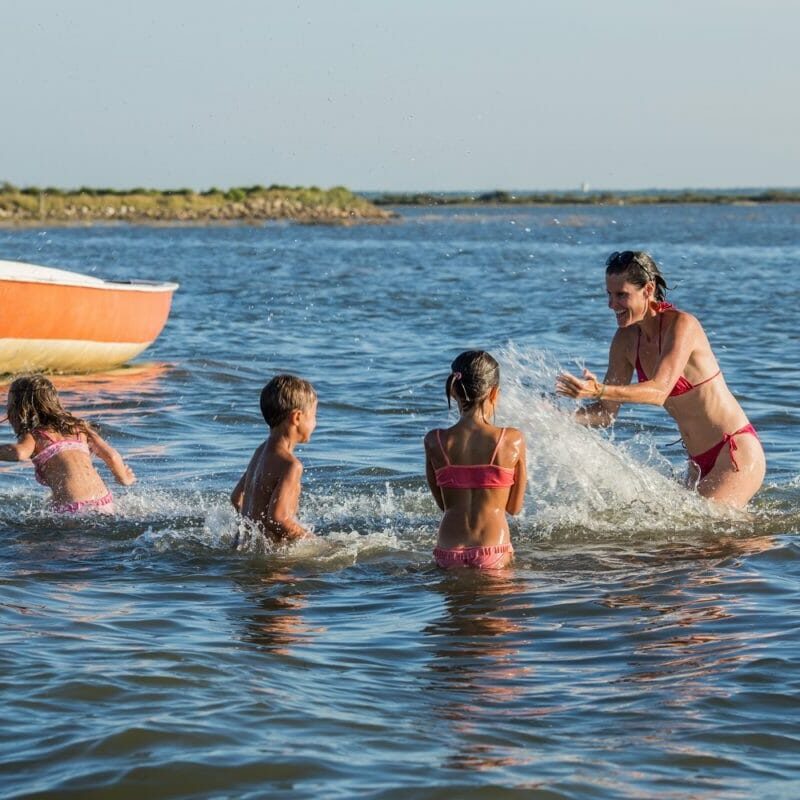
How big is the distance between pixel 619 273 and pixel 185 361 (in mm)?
11066

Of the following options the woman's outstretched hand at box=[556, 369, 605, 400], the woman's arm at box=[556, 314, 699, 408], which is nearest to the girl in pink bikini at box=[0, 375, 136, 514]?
the woman's outstretched hand at box=[556, 369, 605, 400]

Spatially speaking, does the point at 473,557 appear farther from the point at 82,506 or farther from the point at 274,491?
the point at 82,506

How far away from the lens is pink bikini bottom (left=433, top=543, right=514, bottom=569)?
6.82m

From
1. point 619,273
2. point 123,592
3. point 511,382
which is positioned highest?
point 619,273

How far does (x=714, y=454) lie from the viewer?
795 centimetres

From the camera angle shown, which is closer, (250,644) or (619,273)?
(250,644)

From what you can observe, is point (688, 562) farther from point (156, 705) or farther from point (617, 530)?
→ point (156, 705)

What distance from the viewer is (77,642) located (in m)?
5.93

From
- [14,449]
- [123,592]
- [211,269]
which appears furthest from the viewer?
[211,269]

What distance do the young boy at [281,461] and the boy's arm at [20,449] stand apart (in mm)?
1680

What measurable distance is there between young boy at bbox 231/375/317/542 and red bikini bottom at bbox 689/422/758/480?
227cm

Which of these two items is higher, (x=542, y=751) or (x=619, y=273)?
(x=619, y=273)

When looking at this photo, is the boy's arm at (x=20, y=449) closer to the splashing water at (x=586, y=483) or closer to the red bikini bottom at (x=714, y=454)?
the splashing water at (x=586, y=483)

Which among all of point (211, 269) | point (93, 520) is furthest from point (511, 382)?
point (211, 269)
